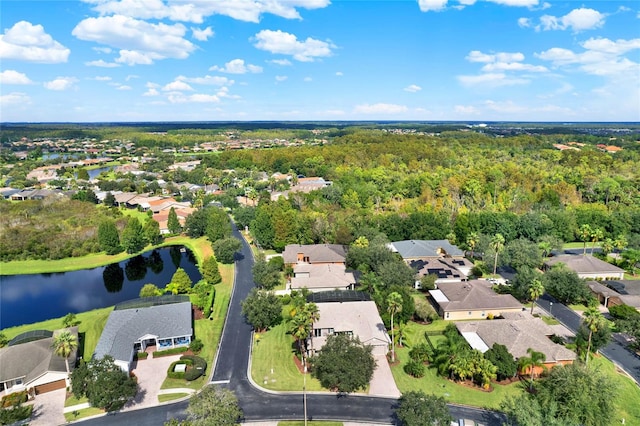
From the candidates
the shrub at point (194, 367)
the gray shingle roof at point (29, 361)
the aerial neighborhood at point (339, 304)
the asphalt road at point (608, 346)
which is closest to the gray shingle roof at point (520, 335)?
the aerial neighborhood at point (339, 304)

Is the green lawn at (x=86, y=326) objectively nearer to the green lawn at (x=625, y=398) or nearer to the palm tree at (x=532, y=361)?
the palm tree at (x=532, y=361)

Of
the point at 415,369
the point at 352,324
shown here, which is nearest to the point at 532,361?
the point at 415,369

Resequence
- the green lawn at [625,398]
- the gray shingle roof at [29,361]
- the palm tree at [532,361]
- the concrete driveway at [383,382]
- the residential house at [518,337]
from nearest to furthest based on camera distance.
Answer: the green lawn at [625,398] < the concrete driveway at [383,382] < the gray shingle roof at [29,361] < the palm tree at [532,361] < the residential house at [518,337]

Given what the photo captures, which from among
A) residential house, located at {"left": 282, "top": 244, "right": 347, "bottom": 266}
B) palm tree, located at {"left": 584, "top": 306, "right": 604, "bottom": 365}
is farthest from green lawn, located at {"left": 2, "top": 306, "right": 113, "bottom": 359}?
palm tree, located at {"left": 584, "top": 306, "right": 604, "bottom": 365}

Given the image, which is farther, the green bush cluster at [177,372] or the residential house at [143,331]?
the residential house at [143,331]

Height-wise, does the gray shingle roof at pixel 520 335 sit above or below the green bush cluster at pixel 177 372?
above
